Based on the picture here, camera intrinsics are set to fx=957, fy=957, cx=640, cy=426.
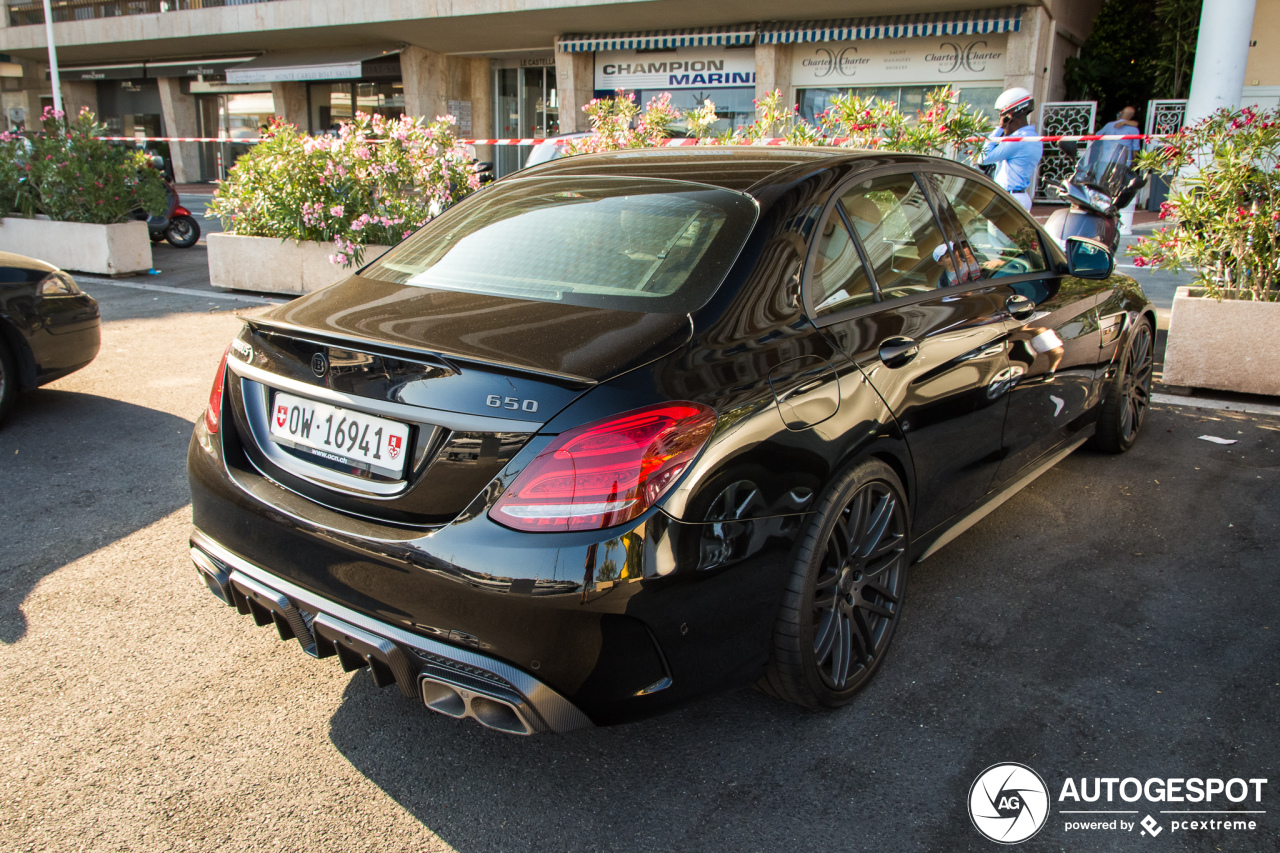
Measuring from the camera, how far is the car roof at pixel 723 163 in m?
2.85

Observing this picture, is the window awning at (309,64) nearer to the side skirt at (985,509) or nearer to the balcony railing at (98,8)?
the balcony railing at (98,8)

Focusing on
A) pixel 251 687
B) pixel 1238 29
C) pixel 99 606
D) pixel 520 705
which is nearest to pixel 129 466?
pixel 99 606

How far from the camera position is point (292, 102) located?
30656mm

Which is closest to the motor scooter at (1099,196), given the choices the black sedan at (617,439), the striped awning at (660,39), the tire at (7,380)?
the black sedan at (617,439)

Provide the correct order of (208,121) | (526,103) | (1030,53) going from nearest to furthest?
(1030,53)
(526,103)
(208,121)

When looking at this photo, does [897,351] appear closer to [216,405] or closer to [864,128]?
[216,405]

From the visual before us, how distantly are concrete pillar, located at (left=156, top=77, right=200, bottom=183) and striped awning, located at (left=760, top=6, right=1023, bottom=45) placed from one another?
817 inches

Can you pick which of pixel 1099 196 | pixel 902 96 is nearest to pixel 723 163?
pixel 1099 196

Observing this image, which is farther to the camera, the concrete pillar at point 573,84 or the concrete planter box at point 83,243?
the concrete pillar at point 573,84

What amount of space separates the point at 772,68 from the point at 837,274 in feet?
68.6

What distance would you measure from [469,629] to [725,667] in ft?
2.04

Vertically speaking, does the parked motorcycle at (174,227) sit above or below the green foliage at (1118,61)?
below

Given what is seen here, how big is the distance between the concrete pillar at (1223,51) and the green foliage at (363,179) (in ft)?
33.5

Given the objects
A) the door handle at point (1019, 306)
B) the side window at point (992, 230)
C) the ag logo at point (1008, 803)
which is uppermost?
the side window at point (992, 230)
